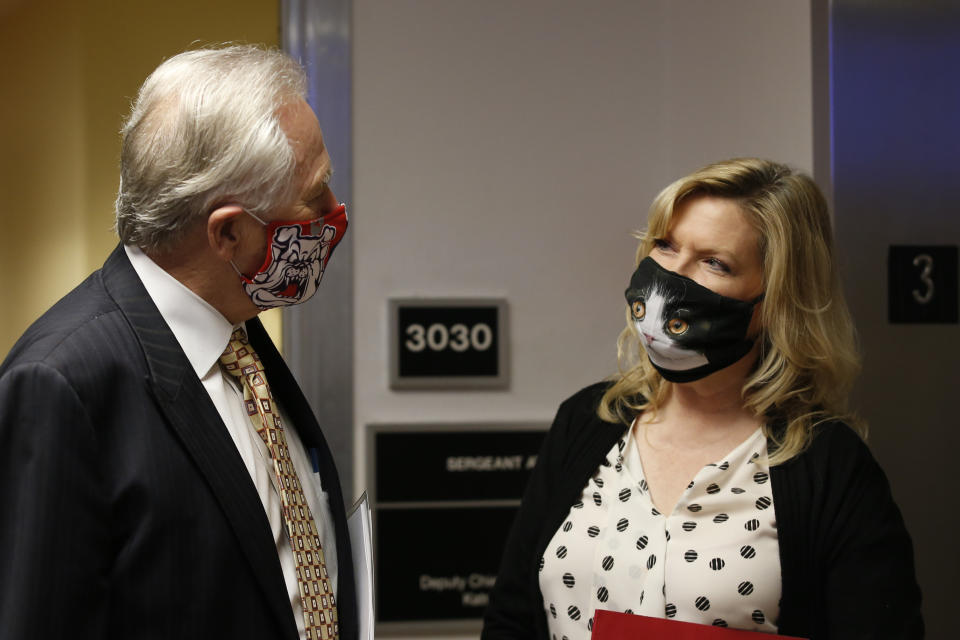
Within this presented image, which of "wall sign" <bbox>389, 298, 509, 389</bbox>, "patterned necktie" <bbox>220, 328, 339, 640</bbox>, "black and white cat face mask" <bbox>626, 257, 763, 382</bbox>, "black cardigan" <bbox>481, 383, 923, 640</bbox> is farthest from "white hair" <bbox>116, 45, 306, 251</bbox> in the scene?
"wall sign" <bbox>389, 298, 509, 389</bbox>

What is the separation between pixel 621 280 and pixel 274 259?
4.94 feet

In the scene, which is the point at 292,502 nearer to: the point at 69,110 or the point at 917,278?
the point at 917,278

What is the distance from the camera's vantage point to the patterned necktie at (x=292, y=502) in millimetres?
1183

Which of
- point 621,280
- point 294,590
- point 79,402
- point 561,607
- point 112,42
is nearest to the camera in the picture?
point 79,402

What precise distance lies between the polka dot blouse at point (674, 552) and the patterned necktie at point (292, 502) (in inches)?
19.2

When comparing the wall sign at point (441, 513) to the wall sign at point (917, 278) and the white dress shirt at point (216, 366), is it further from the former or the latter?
the white dress shirt at point (216, 366)

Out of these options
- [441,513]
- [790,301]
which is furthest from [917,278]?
[441,513]

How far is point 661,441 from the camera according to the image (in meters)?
1.68

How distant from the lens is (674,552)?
1520mm

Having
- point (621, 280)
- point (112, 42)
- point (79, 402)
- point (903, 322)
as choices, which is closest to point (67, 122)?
point (112, 42)

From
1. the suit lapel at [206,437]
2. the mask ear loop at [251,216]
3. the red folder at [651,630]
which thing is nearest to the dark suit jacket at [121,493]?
the suit lapel at [206,437]

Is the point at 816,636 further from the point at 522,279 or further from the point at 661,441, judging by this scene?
the point at 522,279

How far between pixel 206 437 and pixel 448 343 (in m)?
1.38

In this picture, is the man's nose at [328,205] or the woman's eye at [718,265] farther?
the woman's eye at [718,265]
